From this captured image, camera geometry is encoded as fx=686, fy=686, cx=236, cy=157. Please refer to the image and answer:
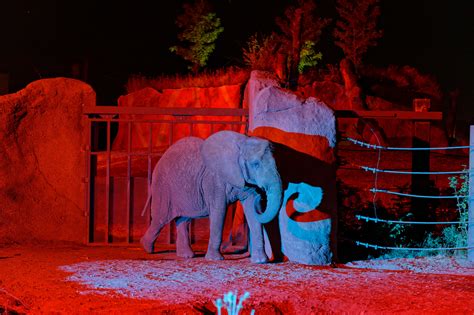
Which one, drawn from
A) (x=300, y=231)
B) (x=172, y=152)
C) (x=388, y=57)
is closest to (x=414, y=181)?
(x=300, y=231)

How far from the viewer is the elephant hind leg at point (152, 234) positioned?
391 inches

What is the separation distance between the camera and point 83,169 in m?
11.4

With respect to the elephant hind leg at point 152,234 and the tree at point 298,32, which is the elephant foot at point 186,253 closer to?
the elephant hind leg at point 152,234

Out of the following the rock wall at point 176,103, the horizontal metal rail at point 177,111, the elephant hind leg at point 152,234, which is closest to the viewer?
the elephant hind leg at point 152,234

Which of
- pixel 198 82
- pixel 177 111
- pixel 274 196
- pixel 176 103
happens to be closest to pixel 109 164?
pixel 177 111

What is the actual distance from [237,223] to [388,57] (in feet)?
83.9

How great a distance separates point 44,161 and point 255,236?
4300 mm

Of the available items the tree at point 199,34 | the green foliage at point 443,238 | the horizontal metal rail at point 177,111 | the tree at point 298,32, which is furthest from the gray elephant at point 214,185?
the tree at point 199,34

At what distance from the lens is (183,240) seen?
384 inches

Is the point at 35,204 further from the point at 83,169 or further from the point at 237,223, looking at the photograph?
the point at 237,223

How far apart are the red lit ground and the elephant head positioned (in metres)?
0.93

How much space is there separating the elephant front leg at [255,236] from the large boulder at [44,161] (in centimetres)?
338

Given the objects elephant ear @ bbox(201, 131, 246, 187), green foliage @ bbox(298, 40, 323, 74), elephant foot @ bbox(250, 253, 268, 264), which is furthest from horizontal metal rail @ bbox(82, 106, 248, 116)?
green foliage @ bbox(298, 40, 323, 74)

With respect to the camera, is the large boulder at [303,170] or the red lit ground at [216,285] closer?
the red lit ground at [216,285]
